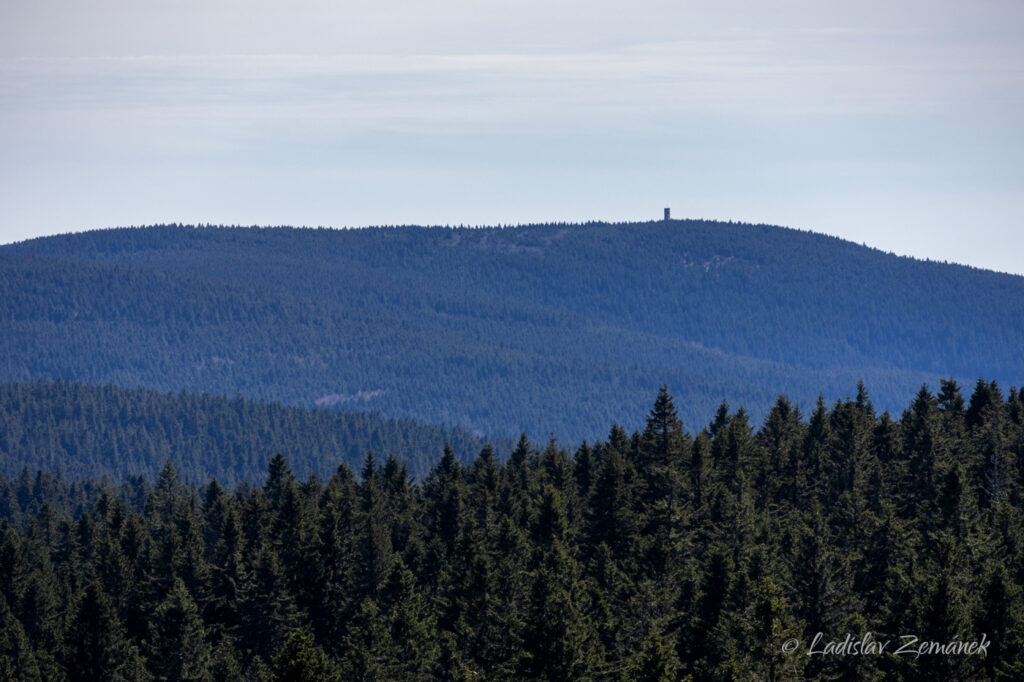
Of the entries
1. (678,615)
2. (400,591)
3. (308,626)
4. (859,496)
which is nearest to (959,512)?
(859,496)

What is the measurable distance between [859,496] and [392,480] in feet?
140

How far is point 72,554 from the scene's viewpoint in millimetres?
115500

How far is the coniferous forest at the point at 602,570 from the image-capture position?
208ft

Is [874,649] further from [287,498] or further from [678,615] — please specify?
[287,498]

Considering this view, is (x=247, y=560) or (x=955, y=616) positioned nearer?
(x=955, y=616)

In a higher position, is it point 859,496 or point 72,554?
point 859,496

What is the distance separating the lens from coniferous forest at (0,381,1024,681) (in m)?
63.2

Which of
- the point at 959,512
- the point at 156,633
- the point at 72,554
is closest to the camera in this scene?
the point at 959,512

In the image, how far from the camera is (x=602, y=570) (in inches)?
3204

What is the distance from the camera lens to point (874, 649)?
61.0 m

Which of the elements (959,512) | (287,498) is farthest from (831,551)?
(287,498)

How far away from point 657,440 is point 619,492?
216 inches

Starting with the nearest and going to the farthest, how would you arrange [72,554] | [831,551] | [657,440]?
[831,551] → [657,440] → [72,554]

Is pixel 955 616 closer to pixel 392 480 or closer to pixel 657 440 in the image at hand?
pixel 657 440
